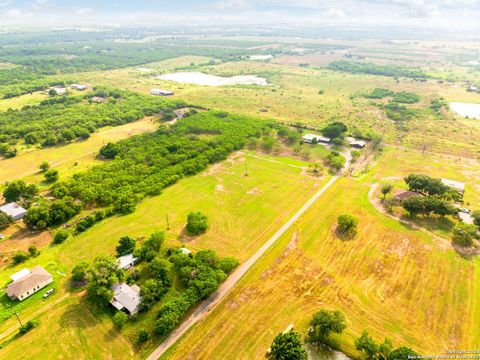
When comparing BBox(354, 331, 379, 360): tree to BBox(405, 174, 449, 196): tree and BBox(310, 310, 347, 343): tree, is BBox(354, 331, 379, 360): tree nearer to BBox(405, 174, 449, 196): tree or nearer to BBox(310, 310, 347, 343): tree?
BBox(310, 310, 347, 343): tree

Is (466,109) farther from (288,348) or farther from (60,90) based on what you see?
(60,90)

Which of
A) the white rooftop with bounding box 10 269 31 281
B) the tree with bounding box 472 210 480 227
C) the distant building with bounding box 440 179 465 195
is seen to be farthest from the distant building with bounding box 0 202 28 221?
the distant building with bounding box 440 179 465 195

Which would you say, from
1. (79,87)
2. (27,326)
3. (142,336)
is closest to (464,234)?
(142,336)

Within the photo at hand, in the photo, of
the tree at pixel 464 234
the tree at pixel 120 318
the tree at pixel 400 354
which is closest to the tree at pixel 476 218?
the tree at pixel 464 234

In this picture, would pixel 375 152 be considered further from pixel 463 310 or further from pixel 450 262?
pixel 463 310

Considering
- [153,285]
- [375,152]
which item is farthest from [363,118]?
[153,285]

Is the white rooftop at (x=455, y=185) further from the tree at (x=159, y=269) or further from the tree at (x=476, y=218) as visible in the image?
the tree at (x=159, y=269)
